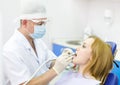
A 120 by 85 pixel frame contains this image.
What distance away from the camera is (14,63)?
5.26ft

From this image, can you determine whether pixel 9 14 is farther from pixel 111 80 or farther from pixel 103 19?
pixel 111 80

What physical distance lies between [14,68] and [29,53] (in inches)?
8.3

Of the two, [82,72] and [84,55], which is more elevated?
[84,55]

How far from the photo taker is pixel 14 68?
1.61 m

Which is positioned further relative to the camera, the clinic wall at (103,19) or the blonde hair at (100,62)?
the clinic wall at (103,19)

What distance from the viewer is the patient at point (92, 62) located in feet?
5.37

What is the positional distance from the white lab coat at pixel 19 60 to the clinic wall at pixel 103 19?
1.53 m

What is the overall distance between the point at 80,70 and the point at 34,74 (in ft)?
1.12

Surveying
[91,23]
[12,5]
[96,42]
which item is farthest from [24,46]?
[91,23]

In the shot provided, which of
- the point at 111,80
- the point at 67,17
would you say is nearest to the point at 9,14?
the point at 67,17

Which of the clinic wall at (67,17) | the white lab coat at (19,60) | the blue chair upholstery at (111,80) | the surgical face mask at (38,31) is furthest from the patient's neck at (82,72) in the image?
the clinic wall at (67,17)

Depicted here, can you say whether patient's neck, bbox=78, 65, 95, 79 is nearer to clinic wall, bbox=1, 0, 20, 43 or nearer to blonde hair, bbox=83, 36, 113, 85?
blonde hair, bbox=83, 36, 113, 85

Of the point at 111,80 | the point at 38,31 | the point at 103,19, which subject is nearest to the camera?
the point at 111,80

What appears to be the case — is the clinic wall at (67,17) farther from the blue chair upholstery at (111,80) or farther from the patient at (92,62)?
the blue chair upholstery at (111,80)
